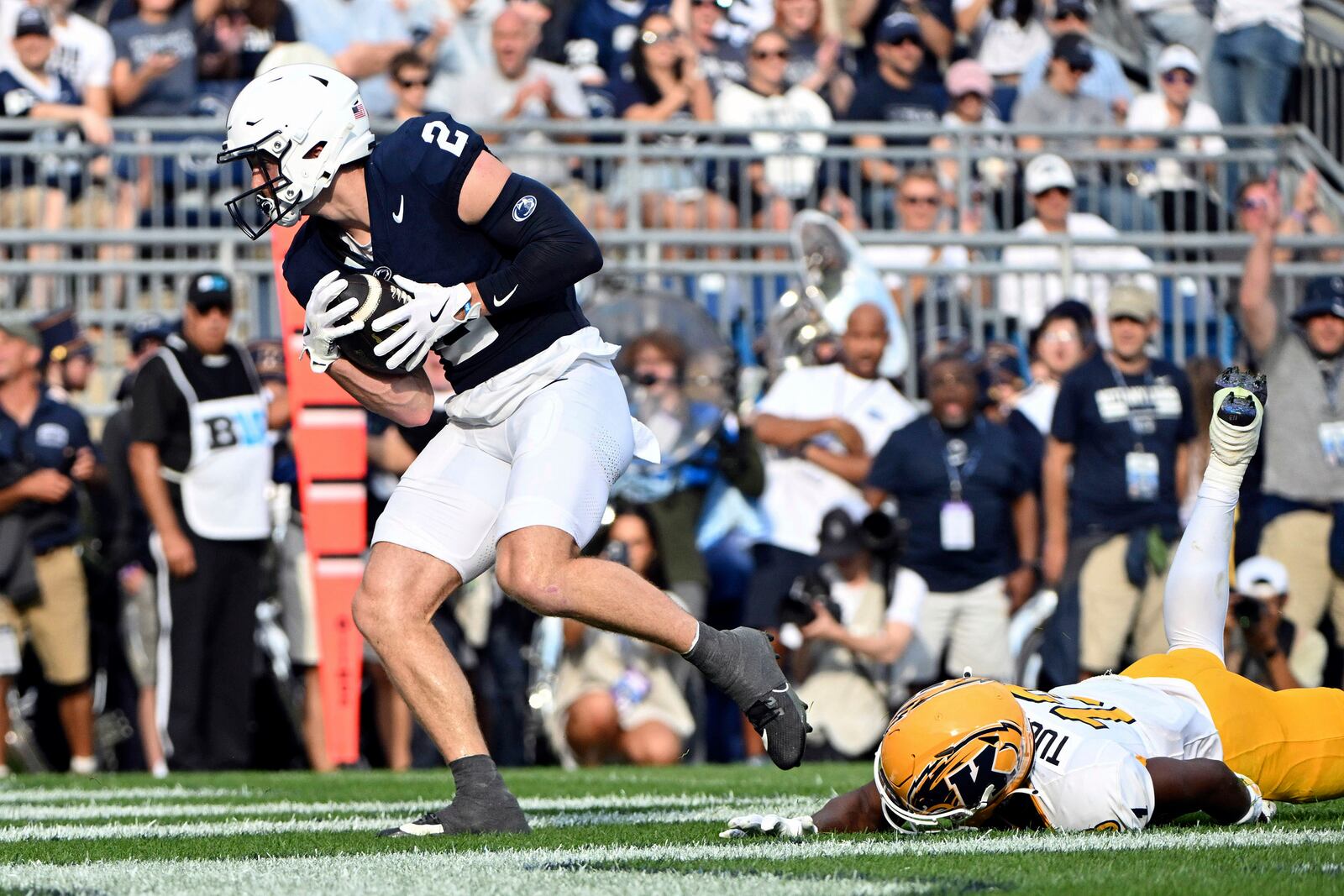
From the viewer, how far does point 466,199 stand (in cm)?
502

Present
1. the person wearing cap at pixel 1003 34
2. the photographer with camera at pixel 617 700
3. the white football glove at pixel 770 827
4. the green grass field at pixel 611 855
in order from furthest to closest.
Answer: the person wearing cap at pixel 1003 34
the photographer with camera at pixel 617 700
the white football glove at pixel 770 827
the green grass field at pixel 611 855

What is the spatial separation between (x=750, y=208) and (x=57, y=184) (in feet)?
13.3

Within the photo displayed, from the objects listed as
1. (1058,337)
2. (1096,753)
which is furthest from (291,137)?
(1058,337)

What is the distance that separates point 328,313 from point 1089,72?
9.43 meters

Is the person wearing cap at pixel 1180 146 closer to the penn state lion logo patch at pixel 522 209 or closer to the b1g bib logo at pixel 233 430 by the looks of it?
the b1g bib logo at pixel 233 430

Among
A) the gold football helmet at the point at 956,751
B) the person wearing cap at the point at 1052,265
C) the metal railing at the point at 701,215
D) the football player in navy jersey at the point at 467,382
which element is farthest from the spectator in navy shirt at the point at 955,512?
the gold football helmet at the point at 956,751

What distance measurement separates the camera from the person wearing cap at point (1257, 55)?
1363cm

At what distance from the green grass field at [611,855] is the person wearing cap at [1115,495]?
3.82 meters

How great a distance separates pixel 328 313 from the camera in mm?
5000

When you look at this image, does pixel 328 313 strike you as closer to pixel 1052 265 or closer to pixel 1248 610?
pixel 1248 610

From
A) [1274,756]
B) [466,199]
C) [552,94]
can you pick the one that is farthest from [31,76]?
[1274,756]

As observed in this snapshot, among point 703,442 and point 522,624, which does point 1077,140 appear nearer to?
point 703,442

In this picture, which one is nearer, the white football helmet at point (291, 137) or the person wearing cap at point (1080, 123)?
the white football helmet at point (291, 137)

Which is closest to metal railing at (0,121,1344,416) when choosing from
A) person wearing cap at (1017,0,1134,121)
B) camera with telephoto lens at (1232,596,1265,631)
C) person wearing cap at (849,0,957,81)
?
person wearing cap at (1017,0,1134,121)
